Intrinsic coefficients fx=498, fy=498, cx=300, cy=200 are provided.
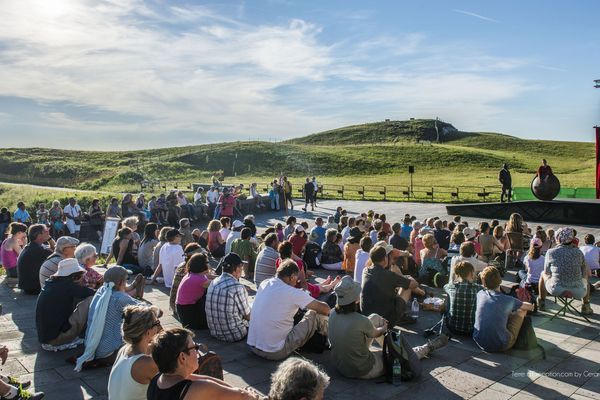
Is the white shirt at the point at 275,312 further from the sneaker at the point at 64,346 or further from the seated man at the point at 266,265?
the seated man at the point at 266,265

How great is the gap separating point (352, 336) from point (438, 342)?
1755 mm

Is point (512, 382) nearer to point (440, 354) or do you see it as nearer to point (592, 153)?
point (440, 354)

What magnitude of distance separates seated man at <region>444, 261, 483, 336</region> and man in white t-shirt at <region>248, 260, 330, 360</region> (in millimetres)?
2125

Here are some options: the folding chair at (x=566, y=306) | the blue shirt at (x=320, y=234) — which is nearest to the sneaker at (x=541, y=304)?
the folding chair at (x=566, y=306)

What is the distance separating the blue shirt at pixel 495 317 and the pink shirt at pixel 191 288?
381 centimetres

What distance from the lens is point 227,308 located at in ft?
21.8

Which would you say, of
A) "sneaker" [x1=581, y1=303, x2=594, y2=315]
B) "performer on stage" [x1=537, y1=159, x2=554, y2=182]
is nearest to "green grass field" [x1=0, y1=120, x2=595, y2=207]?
"performer on stage" [x1=537, y1=159, x2=554, y2=182]

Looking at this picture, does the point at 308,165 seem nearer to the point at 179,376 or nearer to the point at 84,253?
the point at 84,253

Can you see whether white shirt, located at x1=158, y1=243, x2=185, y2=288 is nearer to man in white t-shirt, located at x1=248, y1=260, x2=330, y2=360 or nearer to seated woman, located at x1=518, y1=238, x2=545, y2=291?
man in white t-shirt, located at x1=248, y1=260, x2=330, y2=360

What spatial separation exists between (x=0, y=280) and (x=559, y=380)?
11.3 meters

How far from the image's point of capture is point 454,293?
23.5 ft

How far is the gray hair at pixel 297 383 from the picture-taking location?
2.70m

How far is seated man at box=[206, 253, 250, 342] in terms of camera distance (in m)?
6.54

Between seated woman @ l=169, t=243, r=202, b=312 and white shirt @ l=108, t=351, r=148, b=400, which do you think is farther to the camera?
seated woman @ l=169, t=243, r=202, b=312
